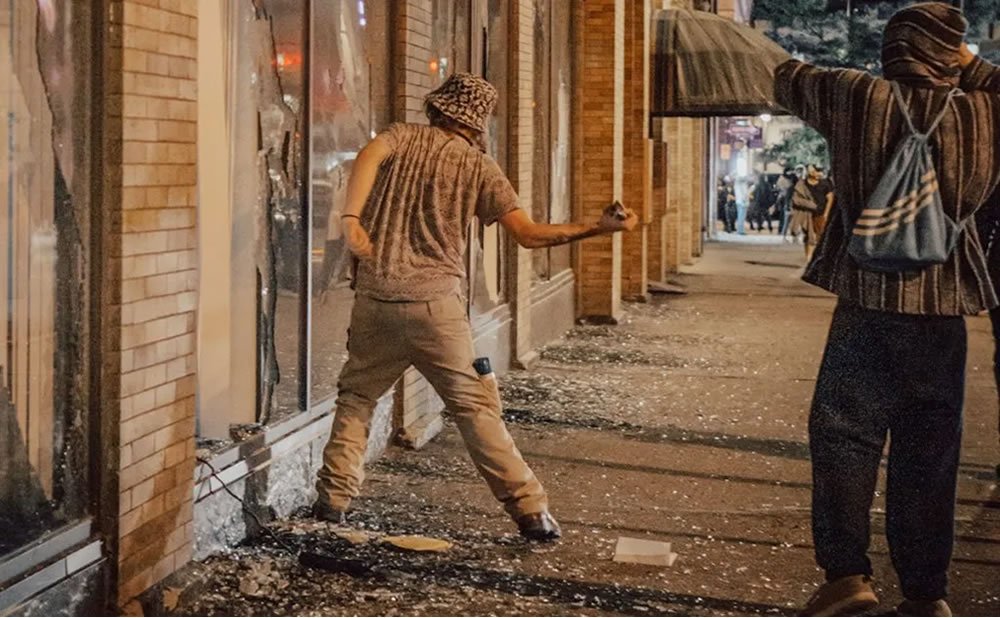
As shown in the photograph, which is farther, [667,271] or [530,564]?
[667,271]

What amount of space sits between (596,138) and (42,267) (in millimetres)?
10453

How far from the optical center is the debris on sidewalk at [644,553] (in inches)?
227

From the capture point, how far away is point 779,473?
24.9 ft

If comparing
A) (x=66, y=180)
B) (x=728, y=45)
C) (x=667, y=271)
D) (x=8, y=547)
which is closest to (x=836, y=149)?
(x=66, y=180)

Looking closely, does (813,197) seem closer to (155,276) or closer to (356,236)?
(356,236)

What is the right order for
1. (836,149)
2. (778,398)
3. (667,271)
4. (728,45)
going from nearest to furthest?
1. (836,149)
2. (778,398)
3. (728,45)
4. (667,271)

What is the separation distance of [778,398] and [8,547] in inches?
270

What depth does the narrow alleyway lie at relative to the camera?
528 cm

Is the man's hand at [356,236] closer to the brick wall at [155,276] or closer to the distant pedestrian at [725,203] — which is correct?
the brick wall at [155,276]

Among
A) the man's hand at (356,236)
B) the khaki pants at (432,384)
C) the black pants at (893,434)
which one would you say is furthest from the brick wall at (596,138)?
the black pants at (893,434)

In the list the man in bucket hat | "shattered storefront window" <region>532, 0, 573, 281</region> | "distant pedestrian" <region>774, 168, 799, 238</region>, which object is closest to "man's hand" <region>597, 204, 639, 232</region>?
the man in bucket hat

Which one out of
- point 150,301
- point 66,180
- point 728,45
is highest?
point 728,45

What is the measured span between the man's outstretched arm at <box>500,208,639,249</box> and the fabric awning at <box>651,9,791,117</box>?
1077 cm

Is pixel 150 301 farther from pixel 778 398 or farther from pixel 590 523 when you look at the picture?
pixel 778 398
